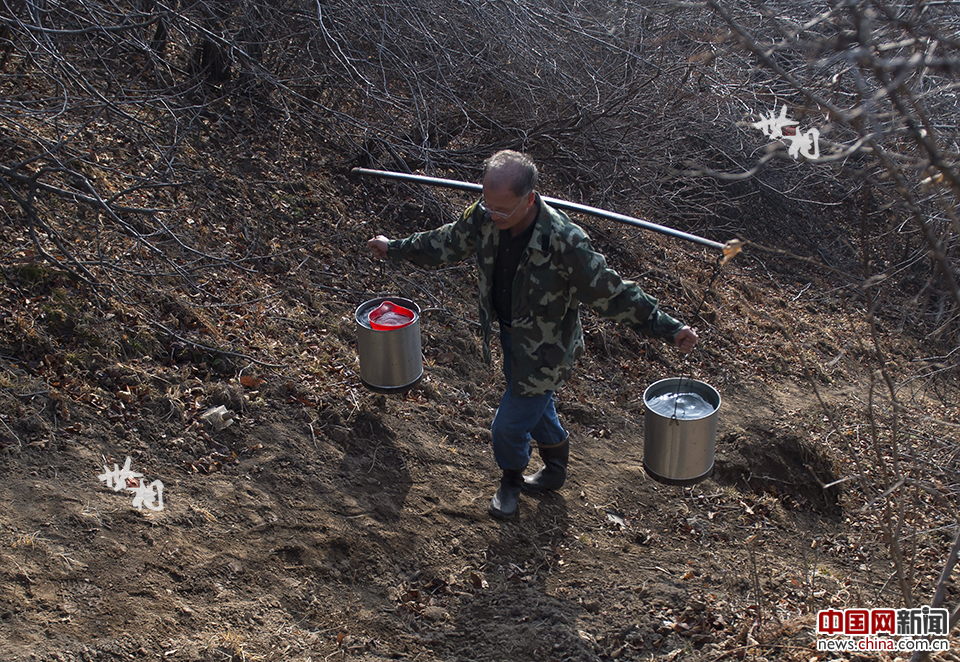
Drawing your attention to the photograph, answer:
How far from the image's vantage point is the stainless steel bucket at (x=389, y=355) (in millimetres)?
4453

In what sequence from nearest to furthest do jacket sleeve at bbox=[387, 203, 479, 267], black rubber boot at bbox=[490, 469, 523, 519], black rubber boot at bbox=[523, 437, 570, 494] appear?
jacket sleeve at bbox=[387, 203, 479, 267]
black rubber boot at bbox=[490, 469, 523, 519]
black rubber boot at bbox=[523, 437, 570, 494]

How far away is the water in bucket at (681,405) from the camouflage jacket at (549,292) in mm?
487

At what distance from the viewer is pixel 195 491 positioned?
3992mm

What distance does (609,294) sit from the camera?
12.1ft

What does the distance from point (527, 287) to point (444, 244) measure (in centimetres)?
61

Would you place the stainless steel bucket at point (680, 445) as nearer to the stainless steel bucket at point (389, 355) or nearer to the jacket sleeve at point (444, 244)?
the jacket sleeve at point (444, 244)

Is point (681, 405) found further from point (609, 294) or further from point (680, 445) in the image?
point (609, 294)

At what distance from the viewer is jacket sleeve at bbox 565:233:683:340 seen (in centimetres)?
367

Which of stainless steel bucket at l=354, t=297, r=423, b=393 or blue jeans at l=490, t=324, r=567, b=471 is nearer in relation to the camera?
blue jeans at l=490, t=324, r=567, b=471

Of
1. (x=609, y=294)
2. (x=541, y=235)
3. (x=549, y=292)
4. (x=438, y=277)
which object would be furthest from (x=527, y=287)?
(x=438, y=277)

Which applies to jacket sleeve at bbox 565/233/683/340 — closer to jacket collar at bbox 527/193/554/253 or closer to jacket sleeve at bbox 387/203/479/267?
jacket collar at bbox 527/193/554/253

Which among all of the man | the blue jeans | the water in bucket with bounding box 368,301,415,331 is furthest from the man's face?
the water in bucket with bounding box 368,301,415,331

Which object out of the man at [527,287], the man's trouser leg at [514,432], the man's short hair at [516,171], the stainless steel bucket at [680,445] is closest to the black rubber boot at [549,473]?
the man's trouser leg at [514,432]

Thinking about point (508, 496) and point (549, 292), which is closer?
point (549, 292)
